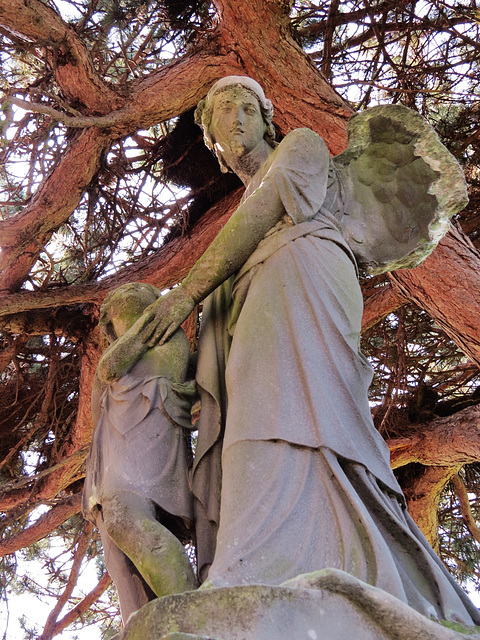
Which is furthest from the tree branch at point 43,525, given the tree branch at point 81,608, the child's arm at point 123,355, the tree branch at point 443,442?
the child's arm at point 123,355

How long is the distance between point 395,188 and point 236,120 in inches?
29.1

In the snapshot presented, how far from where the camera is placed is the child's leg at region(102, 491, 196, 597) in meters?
2.23

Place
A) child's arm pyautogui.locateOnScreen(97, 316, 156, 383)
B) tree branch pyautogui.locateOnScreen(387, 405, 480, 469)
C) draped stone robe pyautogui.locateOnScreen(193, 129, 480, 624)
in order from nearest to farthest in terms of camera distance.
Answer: draped stone robe pyautogui.locateOnScreen(193, 129, 480, 624), child's arm pyautogui.locateOnScreen(97, 316, 156, 383), tree branch pyautogui.locateOnScreen(387, 405, 480, 469)

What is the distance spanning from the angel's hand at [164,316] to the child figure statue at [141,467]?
2cm

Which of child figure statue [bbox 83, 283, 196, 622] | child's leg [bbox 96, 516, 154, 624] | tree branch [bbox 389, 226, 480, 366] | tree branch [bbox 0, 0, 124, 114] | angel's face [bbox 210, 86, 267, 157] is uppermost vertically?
tree branch [bbox 0, 0, 124, 114]

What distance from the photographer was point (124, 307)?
3.06m

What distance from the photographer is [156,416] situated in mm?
2633

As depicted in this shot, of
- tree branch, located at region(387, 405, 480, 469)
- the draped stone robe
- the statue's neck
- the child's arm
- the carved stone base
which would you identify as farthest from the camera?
tree branch, located at region(387, 405, 480, 469)

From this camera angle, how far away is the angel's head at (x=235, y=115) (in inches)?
127

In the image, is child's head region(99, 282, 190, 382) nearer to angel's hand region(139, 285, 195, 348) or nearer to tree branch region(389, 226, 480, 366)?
angel's hand region(139, 285, 195, 348)

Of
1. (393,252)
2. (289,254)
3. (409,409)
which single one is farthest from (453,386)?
(289,254)

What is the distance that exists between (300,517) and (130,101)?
4.59 meters

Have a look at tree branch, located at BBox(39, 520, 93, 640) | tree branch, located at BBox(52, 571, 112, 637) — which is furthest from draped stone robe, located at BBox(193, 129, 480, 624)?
tree branch, located at BBox(52, 571, 112, 637)

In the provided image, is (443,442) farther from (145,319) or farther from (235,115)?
(145,319)
